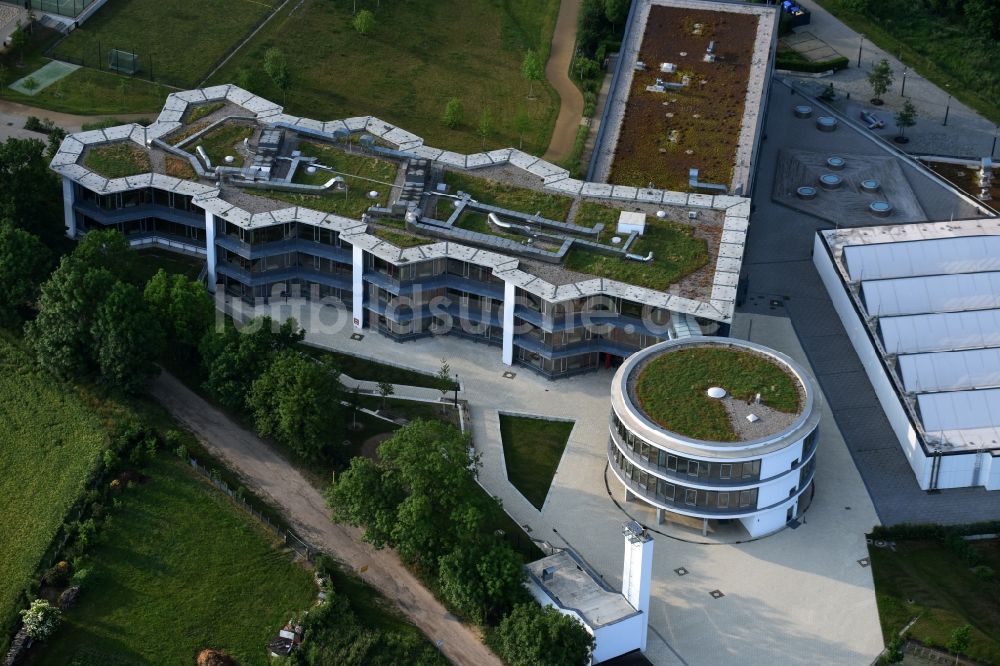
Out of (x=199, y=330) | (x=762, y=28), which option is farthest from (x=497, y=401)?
(x=762, y=28)

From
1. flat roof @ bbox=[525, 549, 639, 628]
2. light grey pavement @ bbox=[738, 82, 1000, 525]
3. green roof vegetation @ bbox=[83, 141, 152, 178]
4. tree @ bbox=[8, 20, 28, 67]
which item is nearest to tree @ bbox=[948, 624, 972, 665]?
light grey pavement @ bbox=[738, 82, 1000, 525]

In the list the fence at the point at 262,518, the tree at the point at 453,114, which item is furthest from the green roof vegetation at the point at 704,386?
the tree at the point at 453,114

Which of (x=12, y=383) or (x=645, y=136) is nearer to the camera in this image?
(x=12, y=383)

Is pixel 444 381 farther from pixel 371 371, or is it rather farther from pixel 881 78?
pixel 881 78

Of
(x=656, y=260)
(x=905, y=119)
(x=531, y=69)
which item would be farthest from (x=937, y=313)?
(x=531, y=69)

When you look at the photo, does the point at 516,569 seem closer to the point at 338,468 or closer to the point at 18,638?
the point at 338,468

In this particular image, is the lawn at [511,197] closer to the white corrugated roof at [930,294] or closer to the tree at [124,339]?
the white corrugated roof at [930,294]
